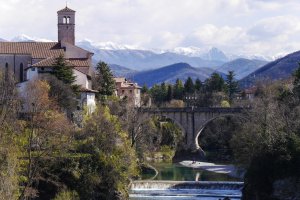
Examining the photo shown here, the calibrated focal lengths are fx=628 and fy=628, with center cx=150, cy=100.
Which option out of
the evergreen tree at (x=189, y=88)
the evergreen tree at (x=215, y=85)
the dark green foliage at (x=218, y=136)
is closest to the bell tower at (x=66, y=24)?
the dark green foliage at (x=218, y=136)

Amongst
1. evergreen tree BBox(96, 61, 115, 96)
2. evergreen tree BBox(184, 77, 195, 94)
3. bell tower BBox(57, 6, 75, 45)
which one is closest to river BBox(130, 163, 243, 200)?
evergreen tree BBox(96, 61, 115, 96)

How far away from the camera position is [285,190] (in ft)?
146

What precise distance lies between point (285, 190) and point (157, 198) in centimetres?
1151

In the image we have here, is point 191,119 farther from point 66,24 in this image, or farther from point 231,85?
point 231,85

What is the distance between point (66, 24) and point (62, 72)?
21.1 metres

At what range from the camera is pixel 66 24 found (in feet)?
266

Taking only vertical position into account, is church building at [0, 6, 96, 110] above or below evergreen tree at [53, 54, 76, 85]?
above

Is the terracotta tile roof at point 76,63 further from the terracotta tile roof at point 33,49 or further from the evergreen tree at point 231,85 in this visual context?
the evergreen tree at point 231,85

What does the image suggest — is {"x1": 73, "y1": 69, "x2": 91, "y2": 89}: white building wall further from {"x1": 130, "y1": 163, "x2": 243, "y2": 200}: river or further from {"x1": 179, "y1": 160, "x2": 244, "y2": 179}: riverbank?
{"x1": 179, "y1": 160, "x2": 244, "y2": 179}: riverbank

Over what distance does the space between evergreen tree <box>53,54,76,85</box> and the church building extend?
3.85 m

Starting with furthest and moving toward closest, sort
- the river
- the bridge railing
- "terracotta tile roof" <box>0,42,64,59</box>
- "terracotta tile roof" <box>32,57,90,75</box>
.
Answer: the bridge railing
"terracotta tile roof" <box>0,42,64,59</box>
"terracotta tile roof" <box>32,57,90,75</box>
the river

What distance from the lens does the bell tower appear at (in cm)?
8081

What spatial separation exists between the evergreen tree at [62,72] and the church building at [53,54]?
3.85 metres

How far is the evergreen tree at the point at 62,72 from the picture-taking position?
6128cm
